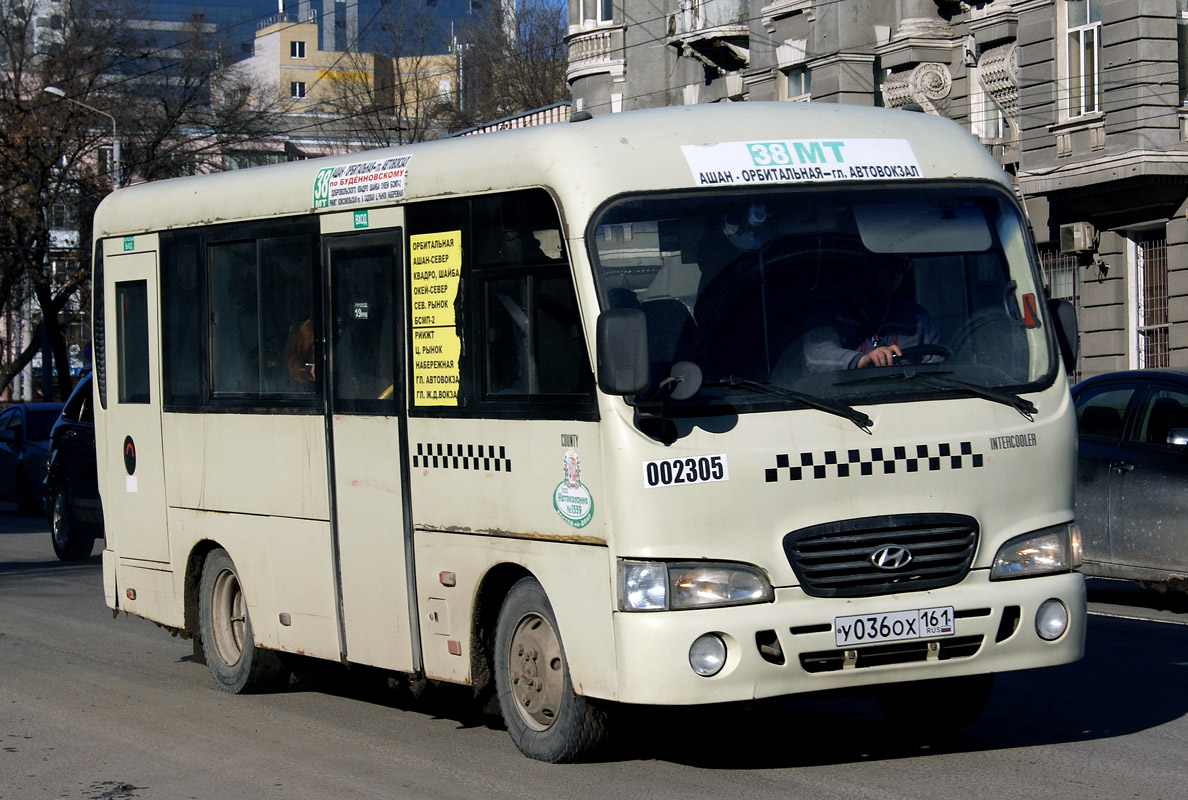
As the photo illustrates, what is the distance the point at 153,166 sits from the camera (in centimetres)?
4809

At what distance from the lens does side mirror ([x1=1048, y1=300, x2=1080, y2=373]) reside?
288 inches

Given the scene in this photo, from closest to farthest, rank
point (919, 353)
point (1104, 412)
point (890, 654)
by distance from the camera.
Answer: point (890, 654) → point (919, 353) → point (1104, 412)

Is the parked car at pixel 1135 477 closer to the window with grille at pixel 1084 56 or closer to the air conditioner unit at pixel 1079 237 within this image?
the window with grille at pixel 1084 56

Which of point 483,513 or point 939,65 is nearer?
Answer: point 483,513

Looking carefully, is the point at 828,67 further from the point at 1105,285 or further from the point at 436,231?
Result: the point at 436,231

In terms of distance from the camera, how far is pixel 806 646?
6.48 metres

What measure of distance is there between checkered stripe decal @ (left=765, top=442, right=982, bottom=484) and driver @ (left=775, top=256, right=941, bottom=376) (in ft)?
1.19

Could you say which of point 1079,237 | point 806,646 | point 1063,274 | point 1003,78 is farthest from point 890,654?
point 1003,78

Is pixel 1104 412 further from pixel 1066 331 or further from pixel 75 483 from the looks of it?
pixel 75 483

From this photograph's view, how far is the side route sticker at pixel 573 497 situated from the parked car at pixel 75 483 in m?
12.5

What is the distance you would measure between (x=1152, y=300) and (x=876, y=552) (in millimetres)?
21085

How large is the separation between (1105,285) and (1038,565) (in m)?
21.0

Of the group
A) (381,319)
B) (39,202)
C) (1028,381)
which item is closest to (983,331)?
(1028,381)

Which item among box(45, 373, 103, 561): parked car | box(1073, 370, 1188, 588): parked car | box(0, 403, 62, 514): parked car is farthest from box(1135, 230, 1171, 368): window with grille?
box(0, 403, 62, 514): parked car
